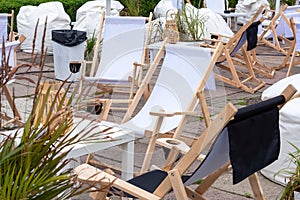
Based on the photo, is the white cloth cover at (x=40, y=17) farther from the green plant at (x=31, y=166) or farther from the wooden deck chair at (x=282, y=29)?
the green plant at (x=31, y=166)

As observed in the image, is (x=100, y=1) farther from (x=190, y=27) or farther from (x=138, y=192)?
(x=138, y=192)

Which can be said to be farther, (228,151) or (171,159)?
(171,159)

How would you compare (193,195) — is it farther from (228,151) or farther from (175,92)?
(175,92)

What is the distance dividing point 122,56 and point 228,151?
3229 mm

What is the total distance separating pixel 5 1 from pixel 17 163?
926cm

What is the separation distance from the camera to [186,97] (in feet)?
13.2

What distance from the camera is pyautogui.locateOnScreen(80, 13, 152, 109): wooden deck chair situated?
4598 mm

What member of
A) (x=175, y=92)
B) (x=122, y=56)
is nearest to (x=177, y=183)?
(x=175, y=92)

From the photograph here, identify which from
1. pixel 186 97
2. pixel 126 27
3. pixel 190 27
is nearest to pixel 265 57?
pixel 190 27

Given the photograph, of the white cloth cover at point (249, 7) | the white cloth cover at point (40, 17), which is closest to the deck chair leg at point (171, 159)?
the white cloth cover at point (40, 17)

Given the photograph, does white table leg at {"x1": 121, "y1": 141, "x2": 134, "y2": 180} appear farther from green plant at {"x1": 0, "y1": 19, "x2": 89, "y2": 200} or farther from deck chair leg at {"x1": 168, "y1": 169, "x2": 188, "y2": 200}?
green plant at {"x1": 0, "y1": 19, "x2": 89, "y2": 200}

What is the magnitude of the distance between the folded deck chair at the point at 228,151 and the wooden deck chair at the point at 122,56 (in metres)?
1.42

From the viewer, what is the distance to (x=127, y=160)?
3383 millimetres

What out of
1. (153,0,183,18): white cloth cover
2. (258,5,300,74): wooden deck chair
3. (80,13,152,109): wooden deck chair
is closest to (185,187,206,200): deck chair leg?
(80,13,152,109): wooden deck chair
